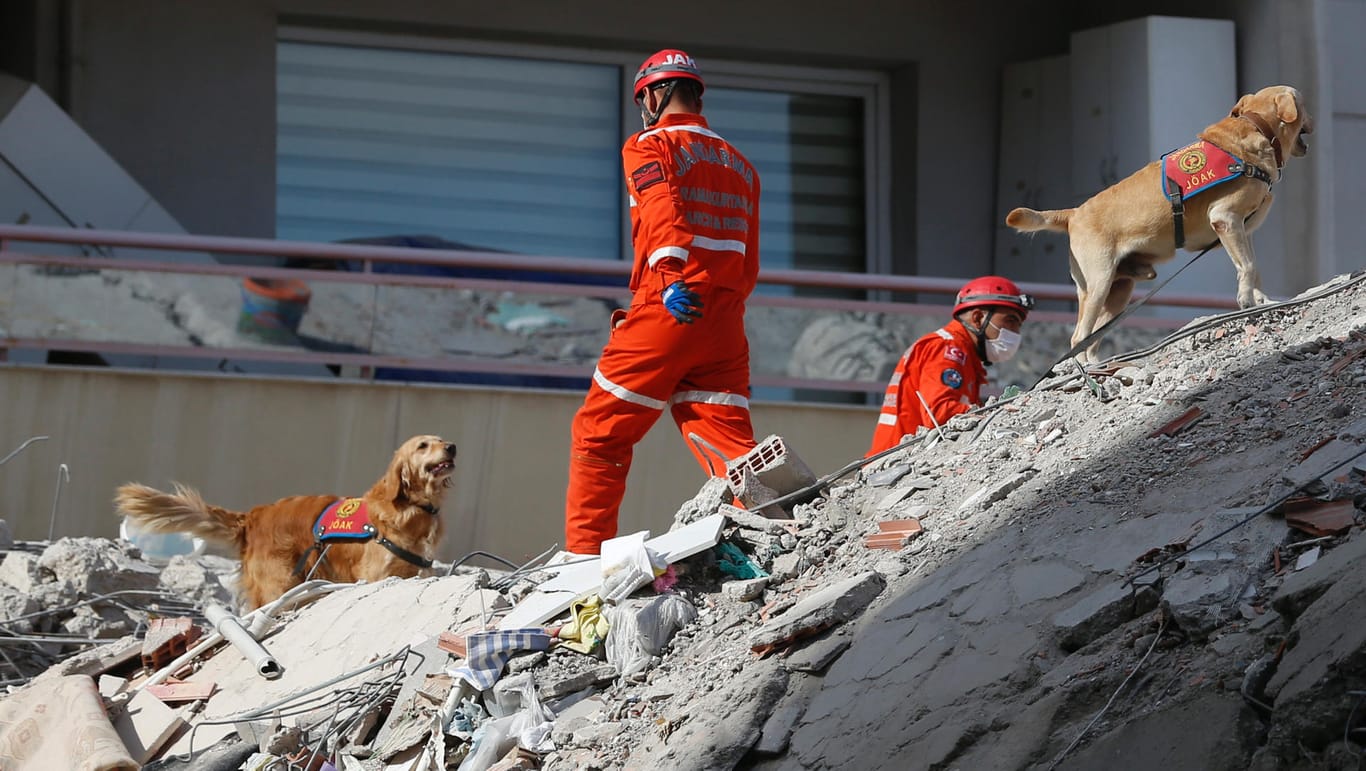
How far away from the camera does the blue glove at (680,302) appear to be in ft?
18.6

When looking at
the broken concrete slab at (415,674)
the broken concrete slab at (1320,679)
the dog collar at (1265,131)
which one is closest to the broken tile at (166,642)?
the broken concrete slab at (415,674)

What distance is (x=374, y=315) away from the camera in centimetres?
938

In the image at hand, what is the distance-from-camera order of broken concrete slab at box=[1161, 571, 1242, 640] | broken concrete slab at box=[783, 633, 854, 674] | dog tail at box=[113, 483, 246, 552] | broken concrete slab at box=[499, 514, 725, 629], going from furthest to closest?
dog tail at box=[113, 483, 246, 552] → broken concrete slab at box=[499, 514, 725, 629] → broken concrete slab at box=[783, 633, 854, 674] → broken concrete slab at box=[1161, 571, 1242, 640]

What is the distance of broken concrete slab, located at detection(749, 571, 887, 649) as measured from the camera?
14.6 ft

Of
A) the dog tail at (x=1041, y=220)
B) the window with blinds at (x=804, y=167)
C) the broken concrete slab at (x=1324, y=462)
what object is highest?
the window with blinds at (x=804, y=167)

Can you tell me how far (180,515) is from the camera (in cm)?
781

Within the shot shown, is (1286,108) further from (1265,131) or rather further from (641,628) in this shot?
(641,628)

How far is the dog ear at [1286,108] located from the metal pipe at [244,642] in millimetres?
4290

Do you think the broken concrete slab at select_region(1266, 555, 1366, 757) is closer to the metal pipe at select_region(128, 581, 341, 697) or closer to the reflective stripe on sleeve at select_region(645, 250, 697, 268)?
the reflective stripe on sleeve at select_region(645, 250, 697, 268)

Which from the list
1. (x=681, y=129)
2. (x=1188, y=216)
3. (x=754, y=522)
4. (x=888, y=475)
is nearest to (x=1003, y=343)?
(x=1188, y=216)

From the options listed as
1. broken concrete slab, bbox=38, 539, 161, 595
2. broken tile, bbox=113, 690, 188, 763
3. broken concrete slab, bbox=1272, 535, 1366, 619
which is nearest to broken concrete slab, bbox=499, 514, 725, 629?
broken tile, bbox=113, 690, 188, 763

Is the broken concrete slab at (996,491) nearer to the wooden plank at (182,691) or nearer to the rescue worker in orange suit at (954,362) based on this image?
the rescue worker in orange suit at (954,362)

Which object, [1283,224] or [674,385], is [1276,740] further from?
[1283,224]

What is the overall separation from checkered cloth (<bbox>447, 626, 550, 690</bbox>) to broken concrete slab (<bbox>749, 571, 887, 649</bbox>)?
697 mm
